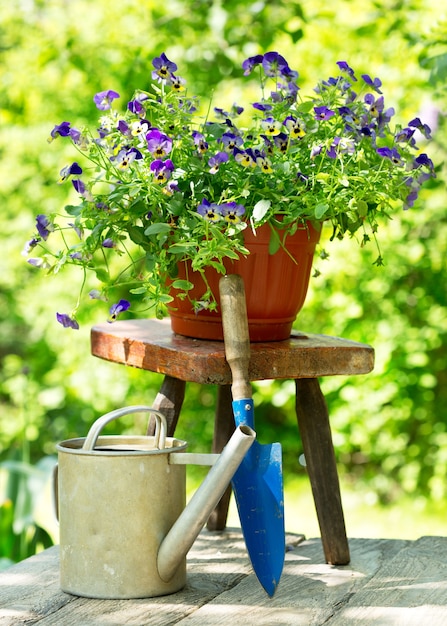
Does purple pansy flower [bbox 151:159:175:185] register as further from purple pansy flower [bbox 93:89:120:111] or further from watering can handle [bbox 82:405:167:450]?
watering can handle [bbox 82:405:167:450]

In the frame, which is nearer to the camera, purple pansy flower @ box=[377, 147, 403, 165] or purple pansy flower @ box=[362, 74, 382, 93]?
purple pansy flower @ box=[377, 147, 403, 165]

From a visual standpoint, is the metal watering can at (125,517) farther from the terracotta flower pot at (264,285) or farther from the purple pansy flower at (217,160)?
the purple pansy flower at (217,160)

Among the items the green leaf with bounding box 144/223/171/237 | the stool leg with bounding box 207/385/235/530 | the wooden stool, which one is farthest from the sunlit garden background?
the green leaf with bounding box 144/223/171/237

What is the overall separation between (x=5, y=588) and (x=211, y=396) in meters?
2.32

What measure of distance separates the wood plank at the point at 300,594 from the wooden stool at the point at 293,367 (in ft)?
0.17

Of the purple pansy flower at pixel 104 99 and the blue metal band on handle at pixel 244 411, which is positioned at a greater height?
the purple pansy flower at pixel 104 99

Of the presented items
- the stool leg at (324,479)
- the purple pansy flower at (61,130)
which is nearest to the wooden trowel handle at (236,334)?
the stool leg at (324,479)

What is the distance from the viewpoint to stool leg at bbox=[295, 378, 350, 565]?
151 cm

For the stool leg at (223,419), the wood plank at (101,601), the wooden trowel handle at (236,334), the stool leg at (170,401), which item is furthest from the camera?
the stool leg at (223,419)

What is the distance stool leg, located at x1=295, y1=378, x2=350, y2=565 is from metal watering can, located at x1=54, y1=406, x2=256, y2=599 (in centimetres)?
29

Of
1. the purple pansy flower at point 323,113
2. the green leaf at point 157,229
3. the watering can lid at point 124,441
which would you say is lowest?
the watering can lid at point 124,441

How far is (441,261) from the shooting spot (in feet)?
10.6

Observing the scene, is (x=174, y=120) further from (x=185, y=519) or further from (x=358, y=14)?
(x=358, y=14)

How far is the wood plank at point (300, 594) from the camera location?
1.23 meters
